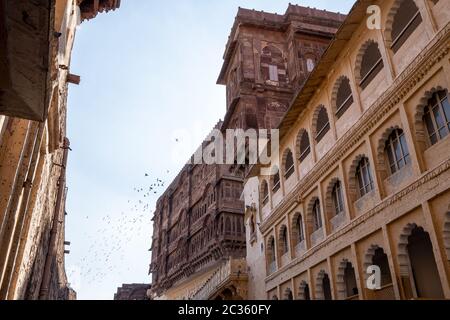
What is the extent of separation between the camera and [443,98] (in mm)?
9336

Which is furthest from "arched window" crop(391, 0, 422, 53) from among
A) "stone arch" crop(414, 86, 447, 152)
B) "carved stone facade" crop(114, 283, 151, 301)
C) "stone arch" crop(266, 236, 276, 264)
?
"carved stone facade" crop(114, 283, 151, 301)

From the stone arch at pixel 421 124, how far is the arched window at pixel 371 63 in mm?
2432

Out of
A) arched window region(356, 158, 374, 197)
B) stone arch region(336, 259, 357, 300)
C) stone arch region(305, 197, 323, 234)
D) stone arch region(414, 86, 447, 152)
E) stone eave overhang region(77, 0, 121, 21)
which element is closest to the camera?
stone arch region(414, 86, 447, 152)

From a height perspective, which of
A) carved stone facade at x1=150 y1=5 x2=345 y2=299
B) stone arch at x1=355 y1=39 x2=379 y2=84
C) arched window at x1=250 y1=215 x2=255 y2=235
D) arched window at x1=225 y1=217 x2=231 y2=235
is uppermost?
carved stone facade at x1=150 y1=5 x2=345 y2=299

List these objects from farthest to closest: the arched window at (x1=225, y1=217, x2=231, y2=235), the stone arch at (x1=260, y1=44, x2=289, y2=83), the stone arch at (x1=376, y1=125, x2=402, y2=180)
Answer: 1. the arched window at (x1=225, y1=217, x2=231, y2=235)
2. the stone arch at (x1=260, y1=44, x2=289, y2=83)
3. the stone arch at (x1=376, y1=125, x2=402, y2=180)

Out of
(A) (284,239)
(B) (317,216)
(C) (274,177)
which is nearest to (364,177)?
(B) (317,216)

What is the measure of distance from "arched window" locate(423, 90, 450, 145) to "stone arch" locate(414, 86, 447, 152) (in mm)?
94

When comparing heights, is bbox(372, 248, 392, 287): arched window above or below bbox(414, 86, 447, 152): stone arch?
below

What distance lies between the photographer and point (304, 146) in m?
18.2

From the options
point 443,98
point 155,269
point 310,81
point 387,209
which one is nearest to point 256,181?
point 310,81

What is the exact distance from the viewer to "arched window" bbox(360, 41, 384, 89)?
40.0 ft

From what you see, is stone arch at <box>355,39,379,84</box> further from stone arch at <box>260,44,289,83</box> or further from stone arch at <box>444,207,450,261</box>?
stone arch at <box>260,44,289,83</box>
